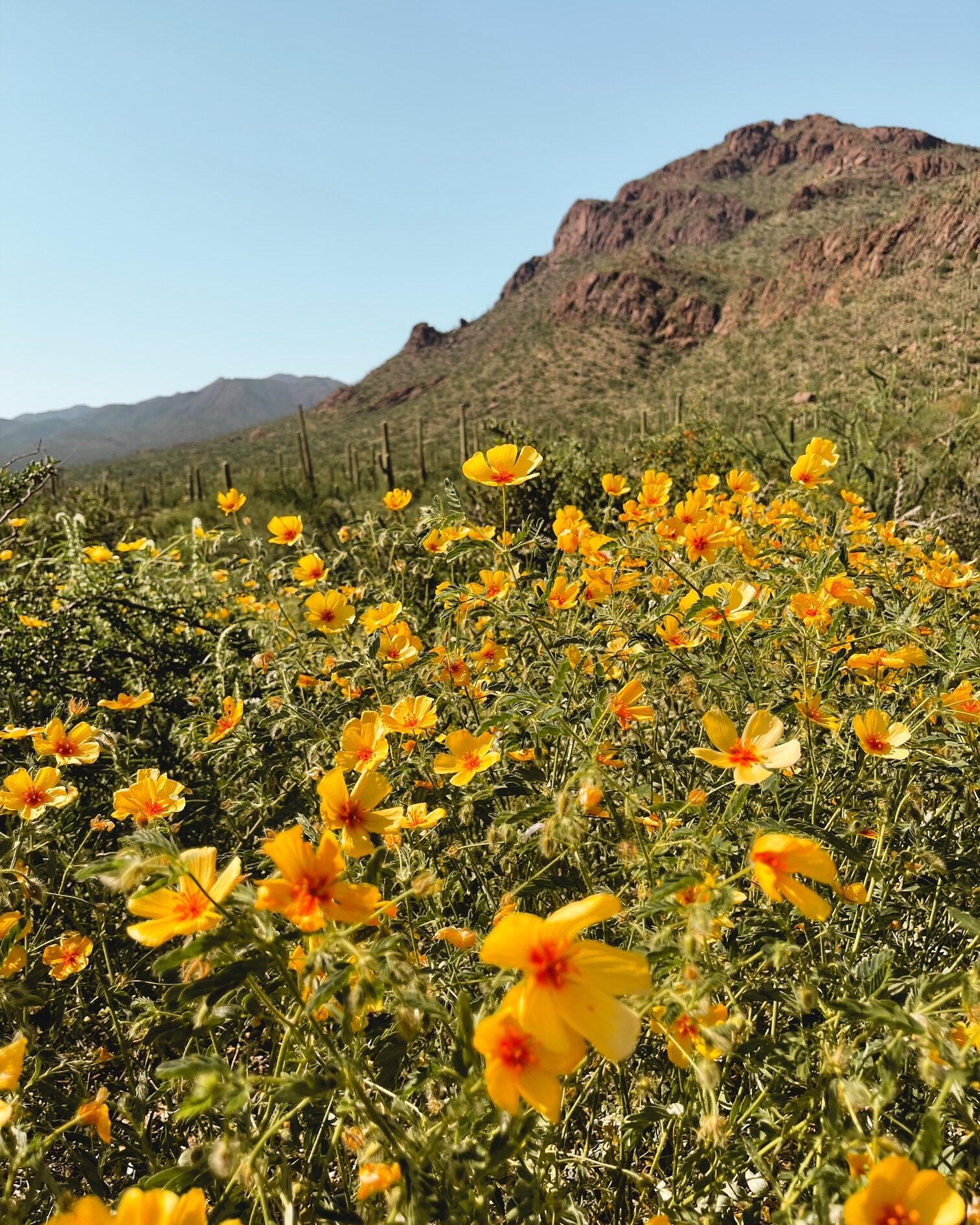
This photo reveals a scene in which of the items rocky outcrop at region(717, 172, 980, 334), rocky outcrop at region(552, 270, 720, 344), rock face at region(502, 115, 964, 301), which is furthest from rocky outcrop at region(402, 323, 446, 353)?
rocky outcrop at region(717, 172, 980, 334)

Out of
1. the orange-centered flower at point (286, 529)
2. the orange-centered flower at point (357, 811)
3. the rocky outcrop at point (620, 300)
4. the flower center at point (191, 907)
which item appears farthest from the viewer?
the rocky outcrop at point (620, 300)

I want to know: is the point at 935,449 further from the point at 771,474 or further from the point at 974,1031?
the point at 974,1031

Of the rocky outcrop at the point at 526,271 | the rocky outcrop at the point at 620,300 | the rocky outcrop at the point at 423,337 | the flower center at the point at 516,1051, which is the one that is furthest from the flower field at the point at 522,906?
the rocky outcrop at the point at 526,271

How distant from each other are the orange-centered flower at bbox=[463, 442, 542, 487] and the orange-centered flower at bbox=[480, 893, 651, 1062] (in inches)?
52.3

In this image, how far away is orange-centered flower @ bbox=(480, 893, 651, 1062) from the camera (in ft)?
2.49

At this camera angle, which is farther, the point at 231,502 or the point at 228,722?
the point at 231,502

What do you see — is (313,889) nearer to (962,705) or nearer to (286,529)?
(962,705)

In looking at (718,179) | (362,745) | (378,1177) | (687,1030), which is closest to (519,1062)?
(378,1177)

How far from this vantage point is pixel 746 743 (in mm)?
1291

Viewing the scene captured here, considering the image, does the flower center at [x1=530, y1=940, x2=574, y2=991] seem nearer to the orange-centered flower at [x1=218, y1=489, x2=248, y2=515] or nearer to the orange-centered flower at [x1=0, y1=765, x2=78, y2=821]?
the orange-centered flower at [x1=0, y1=765, x2=78, y2=821]

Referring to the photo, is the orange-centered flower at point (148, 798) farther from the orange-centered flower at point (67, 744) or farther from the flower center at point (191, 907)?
the flower center at point (191, 907)

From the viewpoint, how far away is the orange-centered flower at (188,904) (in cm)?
85

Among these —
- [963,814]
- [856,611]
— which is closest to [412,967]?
[963,814]

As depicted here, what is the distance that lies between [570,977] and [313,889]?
0.34 m
